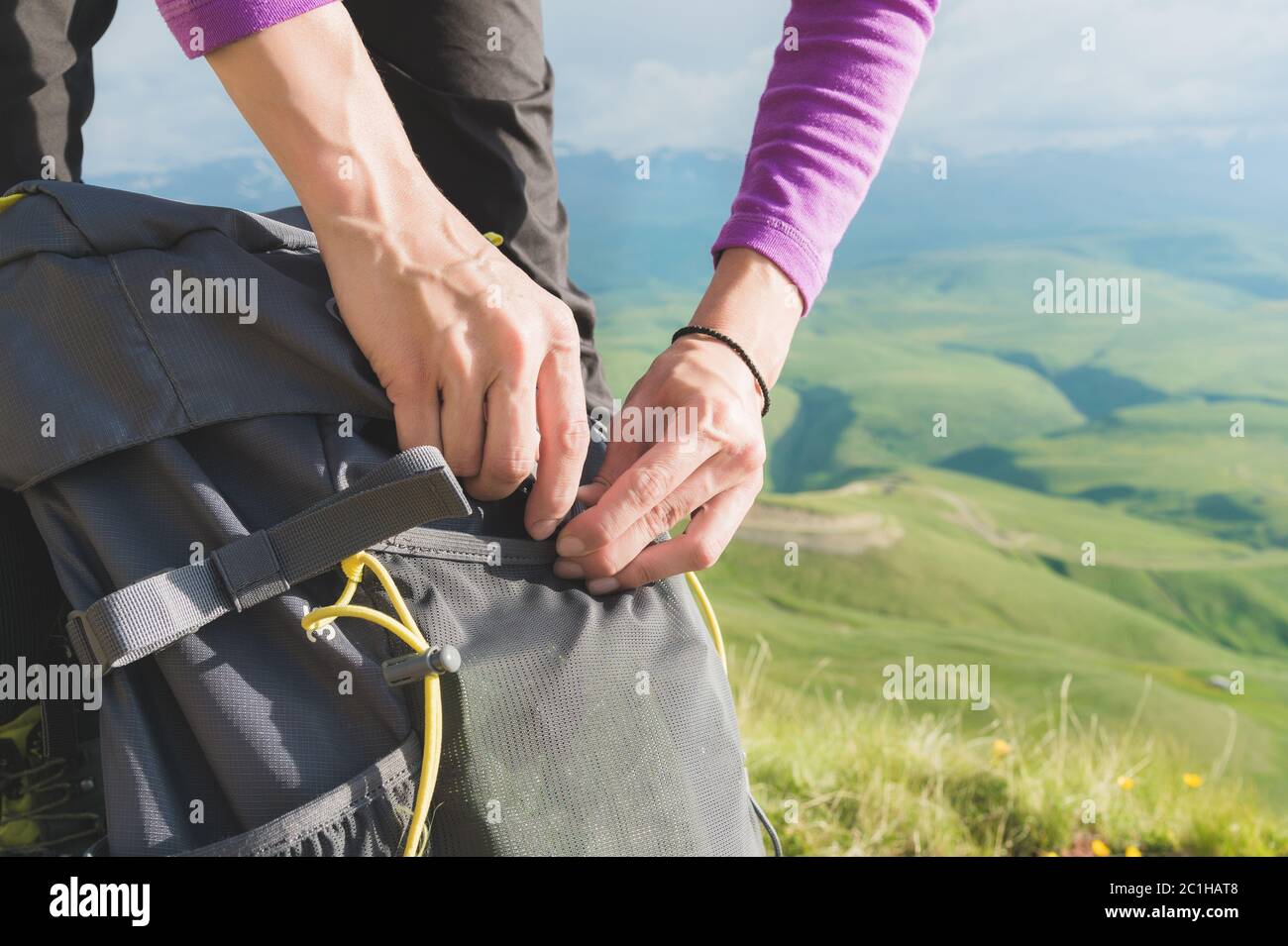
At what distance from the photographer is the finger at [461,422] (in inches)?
27.2

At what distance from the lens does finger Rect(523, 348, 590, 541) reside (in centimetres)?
74

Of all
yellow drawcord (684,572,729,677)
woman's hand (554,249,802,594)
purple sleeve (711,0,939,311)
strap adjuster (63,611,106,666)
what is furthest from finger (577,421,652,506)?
strap adjuster (63,611,106,666)

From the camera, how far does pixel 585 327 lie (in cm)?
104

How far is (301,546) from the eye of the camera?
657mm

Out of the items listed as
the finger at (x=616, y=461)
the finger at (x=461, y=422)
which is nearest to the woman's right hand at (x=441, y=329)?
the finger at (x=461, y=422)

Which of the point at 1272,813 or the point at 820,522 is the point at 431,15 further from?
the point at 820,522

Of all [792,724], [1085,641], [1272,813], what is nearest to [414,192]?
[792,724]

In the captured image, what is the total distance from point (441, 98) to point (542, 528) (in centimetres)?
43

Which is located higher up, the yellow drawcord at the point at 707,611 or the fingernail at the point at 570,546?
the fingernail at the point at 570,546

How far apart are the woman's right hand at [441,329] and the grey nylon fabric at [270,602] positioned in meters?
0.04

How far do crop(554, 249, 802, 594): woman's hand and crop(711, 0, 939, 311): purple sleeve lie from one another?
30mm

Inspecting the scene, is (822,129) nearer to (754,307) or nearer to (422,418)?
(754,307)

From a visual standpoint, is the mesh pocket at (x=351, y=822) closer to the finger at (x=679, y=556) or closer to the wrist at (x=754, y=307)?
the finger at (x=679, y=556)
